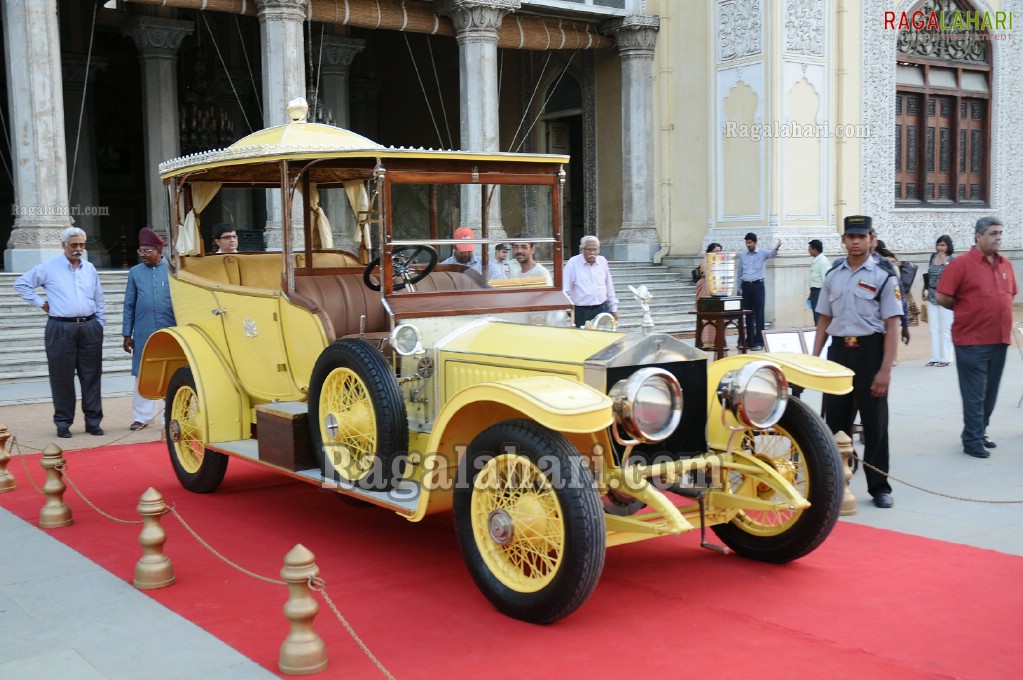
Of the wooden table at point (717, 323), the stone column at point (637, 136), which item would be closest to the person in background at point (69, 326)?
the wooden table at point (717, 323)

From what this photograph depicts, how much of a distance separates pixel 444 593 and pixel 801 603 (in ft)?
5.14

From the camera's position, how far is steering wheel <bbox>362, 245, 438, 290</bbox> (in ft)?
18.2

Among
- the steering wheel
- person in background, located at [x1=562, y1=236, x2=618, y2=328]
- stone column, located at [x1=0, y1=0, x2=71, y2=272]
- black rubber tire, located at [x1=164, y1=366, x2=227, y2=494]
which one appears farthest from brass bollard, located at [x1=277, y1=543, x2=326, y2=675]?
stone column, located at [x1=0, y1=0, x2=71, y2=272]

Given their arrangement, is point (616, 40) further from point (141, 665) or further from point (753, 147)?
point (141, 665)

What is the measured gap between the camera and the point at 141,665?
12.2 ft

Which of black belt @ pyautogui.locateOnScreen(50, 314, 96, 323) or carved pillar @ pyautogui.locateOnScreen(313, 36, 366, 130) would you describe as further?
carved pillar @ pyautogui.locateOnScreen(313, 36, 366, 130)

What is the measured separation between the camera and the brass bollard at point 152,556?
460 centimetres

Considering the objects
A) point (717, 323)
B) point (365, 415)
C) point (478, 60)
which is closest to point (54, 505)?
point (365, 415)

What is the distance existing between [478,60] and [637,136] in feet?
12.9

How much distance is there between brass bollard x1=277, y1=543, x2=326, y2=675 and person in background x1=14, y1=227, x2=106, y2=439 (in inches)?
229

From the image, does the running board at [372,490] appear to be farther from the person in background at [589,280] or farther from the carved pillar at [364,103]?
the carved pillar at [364,103]

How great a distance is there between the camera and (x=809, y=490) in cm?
474

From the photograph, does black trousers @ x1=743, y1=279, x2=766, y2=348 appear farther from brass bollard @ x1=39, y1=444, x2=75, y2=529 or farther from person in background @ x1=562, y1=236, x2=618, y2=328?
brass bollard @ x1=39, y1=444, x2=75, y2=529

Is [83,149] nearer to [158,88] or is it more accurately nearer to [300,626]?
[158,88]
